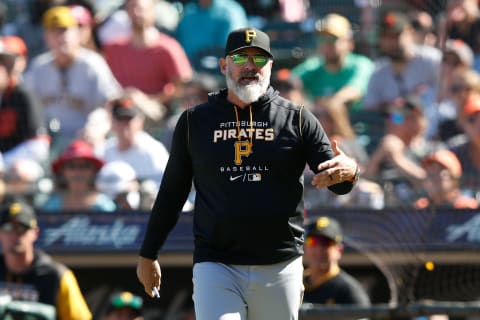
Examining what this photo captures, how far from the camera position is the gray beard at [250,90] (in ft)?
17.2

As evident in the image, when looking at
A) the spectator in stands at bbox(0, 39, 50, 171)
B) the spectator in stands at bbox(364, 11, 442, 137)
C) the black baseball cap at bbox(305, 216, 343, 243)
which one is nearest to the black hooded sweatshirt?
the black baseball cap at bbox(305, 216, 343, 243)

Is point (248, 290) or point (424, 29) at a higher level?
point (424, 29)

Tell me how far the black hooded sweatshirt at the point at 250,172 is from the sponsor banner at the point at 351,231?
12.1ft

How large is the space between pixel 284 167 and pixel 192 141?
0.42 metres

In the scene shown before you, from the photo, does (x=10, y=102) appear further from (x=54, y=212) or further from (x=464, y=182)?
(x=464, y=182)

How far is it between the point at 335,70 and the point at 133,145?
2041 millimetres

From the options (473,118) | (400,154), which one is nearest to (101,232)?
(400,154)

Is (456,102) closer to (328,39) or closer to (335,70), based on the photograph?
(335,70)

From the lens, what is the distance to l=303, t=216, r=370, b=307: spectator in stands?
822 centimetres

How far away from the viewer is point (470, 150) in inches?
376

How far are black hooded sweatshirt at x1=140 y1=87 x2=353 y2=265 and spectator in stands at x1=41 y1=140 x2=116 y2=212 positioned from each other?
424cm

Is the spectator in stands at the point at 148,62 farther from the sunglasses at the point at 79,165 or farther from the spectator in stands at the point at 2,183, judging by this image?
the spectator in stands at the point at 2,183

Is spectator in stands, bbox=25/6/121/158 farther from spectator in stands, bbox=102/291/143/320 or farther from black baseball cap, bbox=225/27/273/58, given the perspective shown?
black baseball cap, bbox=225/27/273/58

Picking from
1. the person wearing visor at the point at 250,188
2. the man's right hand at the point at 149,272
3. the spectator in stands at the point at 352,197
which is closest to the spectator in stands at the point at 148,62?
Answer: the spectator in stands at the point at 352,197
